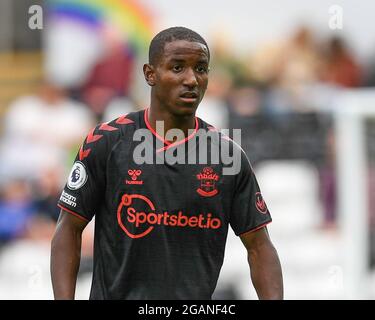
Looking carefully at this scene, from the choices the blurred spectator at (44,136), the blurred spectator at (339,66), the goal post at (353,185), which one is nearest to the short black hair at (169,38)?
the goal post at (353,185)

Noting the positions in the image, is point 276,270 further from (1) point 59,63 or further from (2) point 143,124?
(1) point 59,63

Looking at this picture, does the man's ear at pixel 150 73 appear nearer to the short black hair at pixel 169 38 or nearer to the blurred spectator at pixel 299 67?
the short black hair at pixel 169 38

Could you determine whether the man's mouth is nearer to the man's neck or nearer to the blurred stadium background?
the man's neck

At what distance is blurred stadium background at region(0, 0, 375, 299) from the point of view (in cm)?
1196

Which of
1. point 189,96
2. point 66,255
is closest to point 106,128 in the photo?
point 189,96

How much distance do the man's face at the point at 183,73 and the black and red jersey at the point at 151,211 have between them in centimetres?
25

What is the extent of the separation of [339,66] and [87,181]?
25.5ft

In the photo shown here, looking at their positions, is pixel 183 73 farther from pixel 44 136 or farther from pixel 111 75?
pixel 111 75

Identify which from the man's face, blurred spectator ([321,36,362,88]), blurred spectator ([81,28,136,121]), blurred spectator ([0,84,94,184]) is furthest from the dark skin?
blurred spectator ([321,36,362,88])

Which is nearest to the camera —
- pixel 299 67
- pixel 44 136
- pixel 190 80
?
pixel 190 80

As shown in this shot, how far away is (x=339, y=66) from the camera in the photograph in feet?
41.3

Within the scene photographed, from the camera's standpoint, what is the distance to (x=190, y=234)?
17.3 feet
